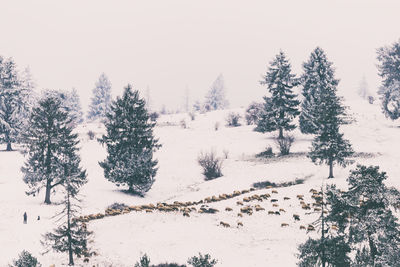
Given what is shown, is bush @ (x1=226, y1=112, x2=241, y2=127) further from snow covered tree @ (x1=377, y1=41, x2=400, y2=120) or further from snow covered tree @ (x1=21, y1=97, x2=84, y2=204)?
snow covered tree @ (x1=21, y1=97, x2=84, y2=204)

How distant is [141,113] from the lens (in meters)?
36.3

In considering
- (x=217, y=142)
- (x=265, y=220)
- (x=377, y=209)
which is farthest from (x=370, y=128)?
(x=377, y=209)

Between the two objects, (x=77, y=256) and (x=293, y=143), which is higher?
(x=293, y=143)

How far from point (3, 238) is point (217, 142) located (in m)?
35.2

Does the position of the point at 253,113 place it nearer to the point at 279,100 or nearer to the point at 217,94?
the point at 279,100

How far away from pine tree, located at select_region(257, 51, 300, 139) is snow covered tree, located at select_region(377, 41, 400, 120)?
14.2 meters

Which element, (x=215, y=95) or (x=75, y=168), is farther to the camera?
(x=215, y=95)

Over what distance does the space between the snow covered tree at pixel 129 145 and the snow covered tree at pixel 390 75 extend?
36693mm

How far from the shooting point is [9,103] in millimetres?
49469

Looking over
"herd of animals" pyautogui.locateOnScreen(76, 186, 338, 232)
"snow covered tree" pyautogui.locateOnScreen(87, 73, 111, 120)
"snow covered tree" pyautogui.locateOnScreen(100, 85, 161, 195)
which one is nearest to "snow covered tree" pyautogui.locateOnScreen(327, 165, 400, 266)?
"herd of animals" pyautogui.locateOnScreen(76, 186, 338, 232)

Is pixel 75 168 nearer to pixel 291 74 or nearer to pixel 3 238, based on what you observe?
pixel 3 238

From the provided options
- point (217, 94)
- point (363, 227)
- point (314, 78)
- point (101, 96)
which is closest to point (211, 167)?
point (314, 78)

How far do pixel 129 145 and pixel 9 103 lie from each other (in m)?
24.2

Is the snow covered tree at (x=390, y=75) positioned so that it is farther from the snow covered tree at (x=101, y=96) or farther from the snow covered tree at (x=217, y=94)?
the snow covered tree at (x=101, y=96)
